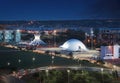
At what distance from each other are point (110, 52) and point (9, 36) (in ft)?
30.8

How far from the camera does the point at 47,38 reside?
1920 centimetres

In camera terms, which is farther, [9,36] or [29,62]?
[9,36]

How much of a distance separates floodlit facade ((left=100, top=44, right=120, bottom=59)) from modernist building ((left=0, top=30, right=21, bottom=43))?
8.35m

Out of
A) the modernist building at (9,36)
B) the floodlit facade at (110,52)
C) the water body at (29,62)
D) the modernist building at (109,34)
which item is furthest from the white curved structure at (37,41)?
the floodlit facade at (110,52)

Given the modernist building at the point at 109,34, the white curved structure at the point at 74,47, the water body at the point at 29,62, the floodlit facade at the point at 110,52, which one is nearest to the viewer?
the water body at the point at 29,62

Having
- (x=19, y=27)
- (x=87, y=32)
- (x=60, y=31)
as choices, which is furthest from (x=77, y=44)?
(x=19, y=27)

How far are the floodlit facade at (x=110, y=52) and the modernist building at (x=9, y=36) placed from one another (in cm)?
835

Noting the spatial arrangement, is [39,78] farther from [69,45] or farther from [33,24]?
[33,24]

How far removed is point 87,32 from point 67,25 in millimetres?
2567

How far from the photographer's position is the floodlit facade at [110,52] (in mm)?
10094

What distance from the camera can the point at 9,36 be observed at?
18766mm

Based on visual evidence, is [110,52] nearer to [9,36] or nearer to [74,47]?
[74,47]

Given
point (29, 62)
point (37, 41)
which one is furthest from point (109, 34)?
point (29, 62)

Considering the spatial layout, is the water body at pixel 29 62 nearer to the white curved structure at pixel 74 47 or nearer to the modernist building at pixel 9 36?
the white curved structure at pixel 74 47
